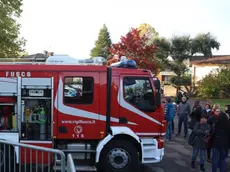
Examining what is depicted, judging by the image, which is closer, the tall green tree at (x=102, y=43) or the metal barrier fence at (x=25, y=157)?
the metal barrier fence at (x=25, y=157)

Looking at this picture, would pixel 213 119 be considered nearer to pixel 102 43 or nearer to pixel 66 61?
pixel 66 61

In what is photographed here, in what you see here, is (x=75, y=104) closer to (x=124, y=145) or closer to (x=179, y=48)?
(x=124, y=145)

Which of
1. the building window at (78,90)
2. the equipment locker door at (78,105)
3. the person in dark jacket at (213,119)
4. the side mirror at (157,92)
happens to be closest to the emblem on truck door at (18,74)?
the equipment locker door at (78,105)

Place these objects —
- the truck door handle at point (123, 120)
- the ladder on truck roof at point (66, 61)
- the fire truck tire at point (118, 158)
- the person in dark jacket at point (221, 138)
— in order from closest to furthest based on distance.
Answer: the person in dark jacket at point (221, 138), the fire truck tire at point (118, 158), the truck door handle at point (123, 120), the ladder on truck roof at point (66, 61)

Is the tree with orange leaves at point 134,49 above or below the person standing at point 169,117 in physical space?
above

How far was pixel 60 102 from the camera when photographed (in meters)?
7.34

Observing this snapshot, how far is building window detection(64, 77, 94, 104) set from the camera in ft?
24.3

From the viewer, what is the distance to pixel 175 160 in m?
9.33

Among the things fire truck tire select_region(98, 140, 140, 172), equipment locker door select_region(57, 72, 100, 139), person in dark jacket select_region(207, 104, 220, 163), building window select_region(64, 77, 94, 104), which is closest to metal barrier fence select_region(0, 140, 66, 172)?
equipment locker door select_region(57, 72, 100, 139)

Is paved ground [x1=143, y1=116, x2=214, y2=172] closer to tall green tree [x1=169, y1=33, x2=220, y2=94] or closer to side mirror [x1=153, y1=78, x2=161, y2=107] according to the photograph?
side mirror [x1=153, y1=78, x2=161, y2=107]

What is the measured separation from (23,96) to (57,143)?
1.32m

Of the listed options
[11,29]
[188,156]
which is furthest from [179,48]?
[188,156]

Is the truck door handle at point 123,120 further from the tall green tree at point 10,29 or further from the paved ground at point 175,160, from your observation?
the tall green tree at point 10,29

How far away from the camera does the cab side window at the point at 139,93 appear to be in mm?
7656
